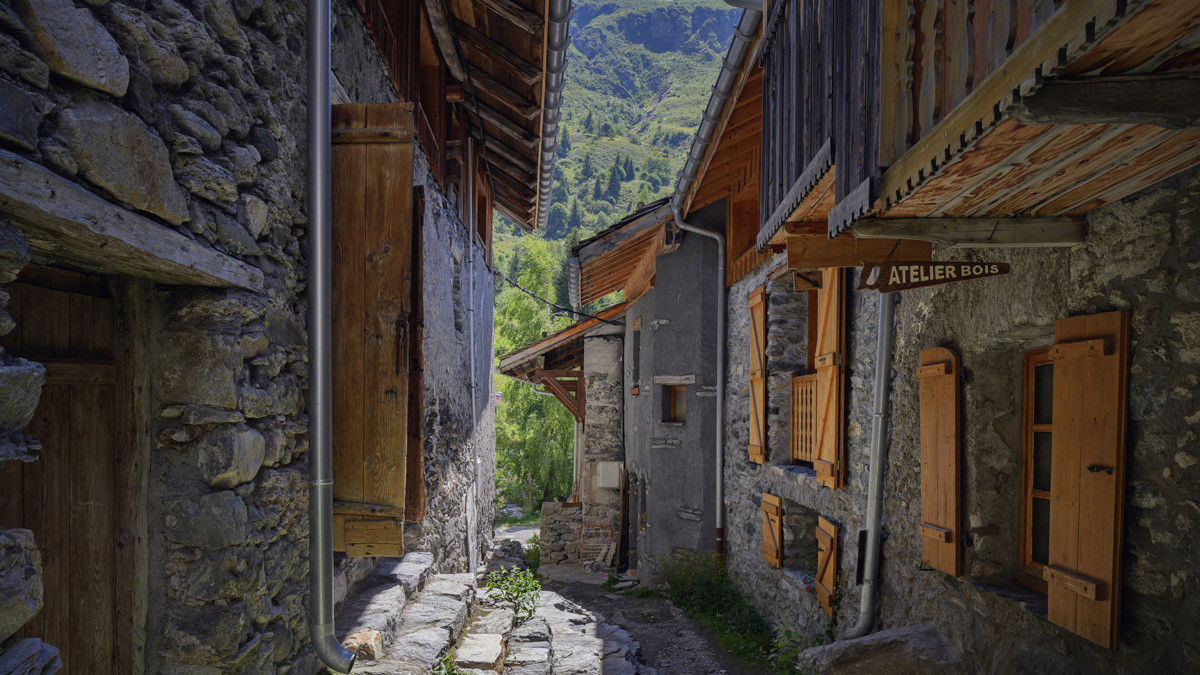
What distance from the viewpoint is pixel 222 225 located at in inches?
91.7

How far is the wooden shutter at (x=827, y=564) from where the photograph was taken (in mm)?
5711

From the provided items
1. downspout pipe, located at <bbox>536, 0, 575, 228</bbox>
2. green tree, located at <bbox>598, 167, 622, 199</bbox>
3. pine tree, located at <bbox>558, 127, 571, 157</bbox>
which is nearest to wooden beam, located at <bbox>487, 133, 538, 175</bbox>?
downspout pipe, located at <bbox>536, 0, 575, 228</bbox>

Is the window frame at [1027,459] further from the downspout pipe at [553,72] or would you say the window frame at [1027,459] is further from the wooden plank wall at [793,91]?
the downspout pipe at [553,72]

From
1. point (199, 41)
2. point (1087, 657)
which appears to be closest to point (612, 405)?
point (1087, 657)

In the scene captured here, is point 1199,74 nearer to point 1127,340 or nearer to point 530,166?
point 1127,340

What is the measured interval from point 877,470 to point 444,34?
479 cm

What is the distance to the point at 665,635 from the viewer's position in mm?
7766

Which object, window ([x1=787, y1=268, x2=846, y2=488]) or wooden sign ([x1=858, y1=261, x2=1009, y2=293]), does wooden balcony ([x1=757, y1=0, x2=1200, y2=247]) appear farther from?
window ([x1=787, y1=268, x2=846, y2=488])

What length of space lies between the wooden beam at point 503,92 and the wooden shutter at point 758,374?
2888 mm

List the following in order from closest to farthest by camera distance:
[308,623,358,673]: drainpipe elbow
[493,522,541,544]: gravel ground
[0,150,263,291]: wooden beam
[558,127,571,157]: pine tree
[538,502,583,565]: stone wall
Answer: [0,150,263,291]: wooden beam, [308,623,358,673]: drainpipe elbow, [538,502,583,565]: stone wall, [493,522,541,544]: gravel ground, [558,127,571,157]: pine tree

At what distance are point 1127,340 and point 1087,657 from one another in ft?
4.18

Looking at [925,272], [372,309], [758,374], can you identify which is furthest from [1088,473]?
[758,374]

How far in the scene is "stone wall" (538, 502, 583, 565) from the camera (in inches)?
509

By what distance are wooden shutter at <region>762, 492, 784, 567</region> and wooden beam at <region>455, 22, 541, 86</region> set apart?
14.7 feet
